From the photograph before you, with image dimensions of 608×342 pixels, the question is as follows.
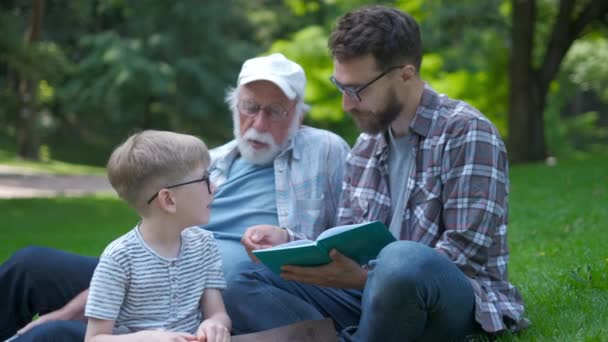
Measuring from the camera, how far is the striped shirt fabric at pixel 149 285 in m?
2.96

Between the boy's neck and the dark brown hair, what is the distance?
1077mm

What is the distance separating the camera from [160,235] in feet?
10.4

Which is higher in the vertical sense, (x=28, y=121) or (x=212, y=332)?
(x=212, y=332)

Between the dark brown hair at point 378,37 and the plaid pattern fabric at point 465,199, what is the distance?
22cm

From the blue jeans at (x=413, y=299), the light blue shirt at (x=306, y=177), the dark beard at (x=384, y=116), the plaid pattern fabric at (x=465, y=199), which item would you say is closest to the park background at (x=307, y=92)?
the plaid pattern fabric at (x=465, y=199)

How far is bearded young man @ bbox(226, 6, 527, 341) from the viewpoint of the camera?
299 cm

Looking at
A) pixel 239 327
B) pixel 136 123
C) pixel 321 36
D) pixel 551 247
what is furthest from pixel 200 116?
pixel 239 327

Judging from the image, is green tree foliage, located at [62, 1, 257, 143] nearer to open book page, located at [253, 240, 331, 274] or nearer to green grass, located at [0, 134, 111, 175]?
green grass, located at [0, 134, 111, 175]

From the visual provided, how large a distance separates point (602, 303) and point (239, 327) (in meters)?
1.64

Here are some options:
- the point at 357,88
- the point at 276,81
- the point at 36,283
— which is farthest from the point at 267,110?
the point at 36,283

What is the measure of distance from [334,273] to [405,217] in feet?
1.52

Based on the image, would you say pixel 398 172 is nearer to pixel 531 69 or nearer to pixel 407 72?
pixel 407 72

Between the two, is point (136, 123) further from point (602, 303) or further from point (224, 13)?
point (602, 303)

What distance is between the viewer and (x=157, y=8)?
31.7 metres
